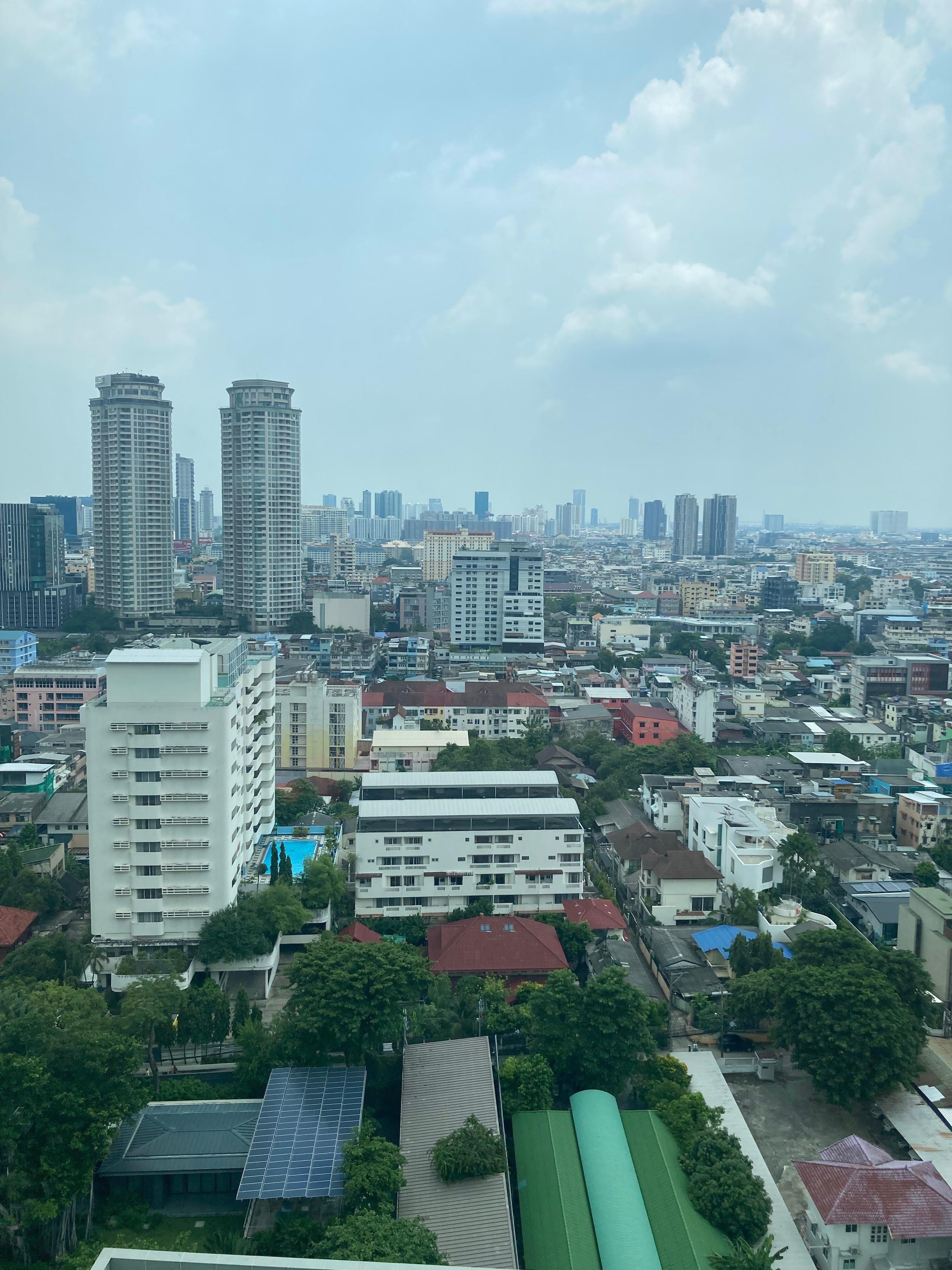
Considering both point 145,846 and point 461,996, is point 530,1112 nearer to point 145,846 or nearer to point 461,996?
point 461,996

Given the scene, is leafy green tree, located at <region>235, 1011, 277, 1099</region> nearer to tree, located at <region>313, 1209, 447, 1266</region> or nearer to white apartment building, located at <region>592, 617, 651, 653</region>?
tree, located at <region>313, 1209, 447, 1266</region>

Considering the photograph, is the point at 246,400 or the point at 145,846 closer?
the point at 145,846

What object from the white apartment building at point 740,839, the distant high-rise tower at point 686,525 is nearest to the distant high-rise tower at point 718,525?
the distant high-rise tower at point 686,525

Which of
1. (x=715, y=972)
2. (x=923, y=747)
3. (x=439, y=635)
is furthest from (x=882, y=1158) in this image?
(x=439, y=635)

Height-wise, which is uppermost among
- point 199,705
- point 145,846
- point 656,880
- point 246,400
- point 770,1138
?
point 246,400

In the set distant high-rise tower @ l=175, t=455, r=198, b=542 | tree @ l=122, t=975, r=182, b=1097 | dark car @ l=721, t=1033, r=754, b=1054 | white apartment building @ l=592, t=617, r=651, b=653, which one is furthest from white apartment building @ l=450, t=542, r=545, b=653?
distant high-rise tower @ l=175, t=455, r=198, b=542

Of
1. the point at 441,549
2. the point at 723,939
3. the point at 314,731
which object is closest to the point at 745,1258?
the point at 723,939

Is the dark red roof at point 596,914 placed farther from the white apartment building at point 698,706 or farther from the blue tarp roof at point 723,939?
the white apartment building at point 698,706
